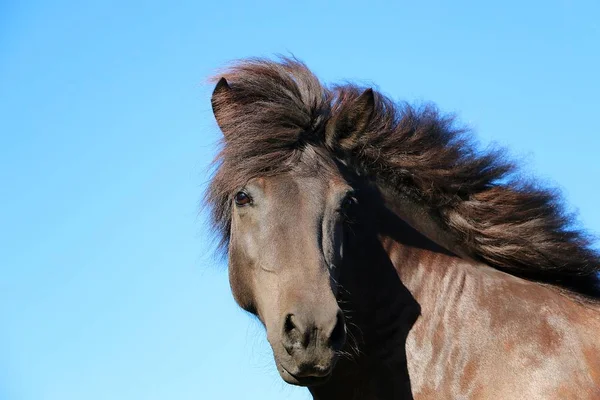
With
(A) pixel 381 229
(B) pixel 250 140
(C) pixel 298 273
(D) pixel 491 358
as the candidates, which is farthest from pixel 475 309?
(B) pixel 250 140

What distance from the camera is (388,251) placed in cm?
593

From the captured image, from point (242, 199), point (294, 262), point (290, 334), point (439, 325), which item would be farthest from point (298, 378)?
point (242, 199)

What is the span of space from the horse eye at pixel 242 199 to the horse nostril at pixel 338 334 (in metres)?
1.13

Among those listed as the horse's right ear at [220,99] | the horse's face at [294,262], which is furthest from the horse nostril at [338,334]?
the horse's right ear at [220,99]

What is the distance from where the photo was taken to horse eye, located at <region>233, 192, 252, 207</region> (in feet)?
18.3

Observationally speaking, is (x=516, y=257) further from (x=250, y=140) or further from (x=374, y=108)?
(x=250, y=140)

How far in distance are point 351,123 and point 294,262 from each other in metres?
1.48

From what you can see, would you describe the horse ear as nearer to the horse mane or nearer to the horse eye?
the horse mane

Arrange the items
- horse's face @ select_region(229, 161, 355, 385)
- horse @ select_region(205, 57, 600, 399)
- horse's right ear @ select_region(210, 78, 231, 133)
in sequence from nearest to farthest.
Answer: horse's face @ select_region(229, 161, 355, 385) < horse @ select_region(205, 57, 600, 399) < horse's right ear @ select_region(210, 78, 231, 133)

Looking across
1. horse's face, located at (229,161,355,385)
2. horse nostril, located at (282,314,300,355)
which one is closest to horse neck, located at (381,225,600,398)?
horse's face, located at (229,161,355,385)

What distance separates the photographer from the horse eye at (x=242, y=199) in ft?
18.3

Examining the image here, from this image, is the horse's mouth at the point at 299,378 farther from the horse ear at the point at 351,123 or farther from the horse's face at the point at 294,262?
the horse ear at the point at 351,123

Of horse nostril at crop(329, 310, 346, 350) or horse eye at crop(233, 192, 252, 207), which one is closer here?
horse nostril at crop(329, 310, 346, 350)

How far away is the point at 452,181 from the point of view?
20.3ft
